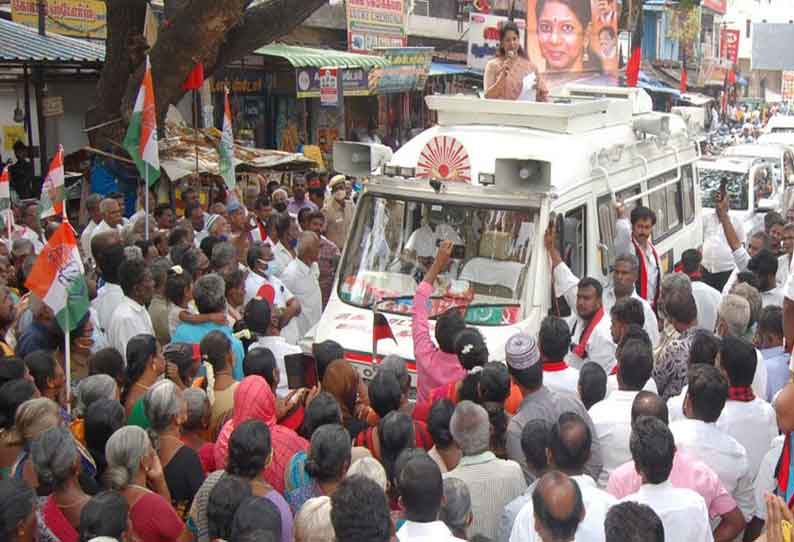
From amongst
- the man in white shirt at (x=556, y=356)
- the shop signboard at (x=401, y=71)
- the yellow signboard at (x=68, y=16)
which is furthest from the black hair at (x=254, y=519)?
the shop signboard at (x=401, y=71)

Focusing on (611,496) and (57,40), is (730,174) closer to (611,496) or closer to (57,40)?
(57,40)

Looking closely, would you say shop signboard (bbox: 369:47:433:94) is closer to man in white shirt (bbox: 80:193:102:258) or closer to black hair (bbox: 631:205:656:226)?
man in white shirt (bbox: 80:193:102:258)

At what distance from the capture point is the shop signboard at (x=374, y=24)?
70.9ft

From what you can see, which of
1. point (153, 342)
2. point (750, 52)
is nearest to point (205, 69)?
point (153, 342)

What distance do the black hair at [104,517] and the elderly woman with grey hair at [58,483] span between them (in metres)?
0.29

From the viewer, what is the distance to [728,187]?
14297mm

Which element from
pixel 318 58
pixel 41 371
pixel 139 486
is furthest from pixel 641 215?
pixel 318 58

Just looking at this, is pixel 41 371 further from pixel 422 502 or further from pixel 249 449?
pixel 422 502

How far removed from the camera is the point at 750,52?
63781mm

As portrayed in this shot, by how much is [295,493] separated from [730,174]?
455 inches

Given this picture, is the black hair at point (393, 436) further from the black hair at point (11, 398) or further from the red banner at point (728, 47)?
the red banner at point (728, 47)

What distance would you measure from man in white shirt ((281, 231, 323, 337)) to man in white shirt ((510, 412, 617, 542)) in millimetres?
4219

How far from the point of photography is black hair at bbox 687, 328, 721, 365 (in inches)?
213

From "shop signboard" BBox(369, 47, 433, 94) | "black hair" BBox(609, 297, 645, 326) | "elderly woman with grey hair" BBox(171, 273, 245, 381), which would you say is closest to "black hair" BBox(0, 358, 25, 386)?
"elderly woman with grey hair" BBox(171, 273, 245, 381)
